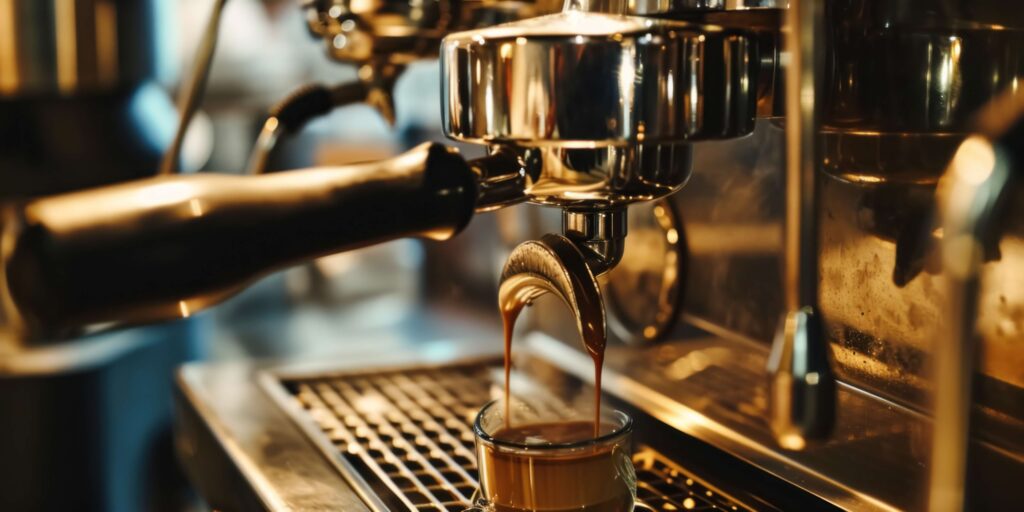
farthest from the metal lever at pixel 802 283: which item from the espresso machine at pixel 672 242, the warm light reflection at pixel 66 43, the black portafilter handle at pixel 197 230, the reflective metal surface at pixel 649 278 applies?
the warm light reflection at pixel 66 43

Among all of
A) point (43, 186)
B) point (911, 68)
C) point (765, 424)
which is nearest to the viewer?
point (911, 68)

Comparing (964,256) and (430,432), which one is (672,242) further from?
(964,256)

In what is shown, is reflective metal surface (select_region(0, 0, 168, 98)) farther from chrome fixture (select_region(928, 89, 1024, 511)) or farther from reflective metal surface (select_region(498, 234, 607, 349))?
chrome fixture (select_region(928, 89, 1024, 511))

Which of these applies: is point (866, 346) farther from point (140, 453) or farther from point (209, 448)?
point (140, 453)

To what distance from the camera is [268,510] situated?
21.7 inches

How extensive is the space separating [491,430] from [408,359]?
0.33m

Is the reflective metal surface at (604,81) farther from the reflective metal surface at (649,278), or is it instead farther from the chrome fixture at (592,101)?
the reflective metal surface at (649,278)

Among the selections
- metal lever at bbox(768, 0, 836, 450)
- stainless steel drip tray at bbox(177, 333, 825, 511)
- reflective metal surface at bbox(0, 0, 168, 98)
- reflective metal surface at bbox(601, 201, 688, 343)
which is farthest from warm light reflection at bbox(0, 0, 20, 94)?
metal lever at bbox(768, 0, 836, 450)

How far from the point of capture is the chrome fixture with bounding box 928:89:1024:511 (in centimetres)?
26

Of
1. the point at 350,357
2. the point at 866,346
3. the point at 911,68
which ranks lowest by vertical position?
the point at 350,357

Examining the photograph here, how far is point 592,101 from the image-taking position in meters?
0.39

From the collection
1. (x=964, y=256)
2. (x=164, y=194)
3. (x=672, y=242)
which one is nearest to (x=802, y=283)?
(x=964, y=256)

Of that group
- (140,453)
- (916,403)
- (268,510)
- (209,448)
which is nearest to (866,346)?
(916,403)

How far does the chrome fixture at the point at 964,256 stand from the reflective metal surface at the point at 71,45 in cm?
102
